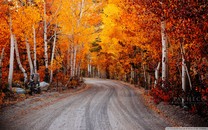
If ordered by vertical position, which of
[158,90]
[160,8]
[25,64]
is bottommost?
[158,90]

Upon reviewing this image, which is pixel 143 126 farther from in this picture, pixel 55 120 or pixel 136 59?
pixel 136 59

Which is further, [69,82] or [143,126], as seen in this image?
[69,82]

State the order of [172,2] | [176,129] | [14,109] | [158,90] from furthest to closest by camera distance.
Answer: [158,90], [14,109], [172,2], [176,129]

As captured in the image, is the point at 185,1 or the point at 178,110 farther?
the point at 178,110

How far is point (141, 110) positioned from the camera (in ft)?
43.5

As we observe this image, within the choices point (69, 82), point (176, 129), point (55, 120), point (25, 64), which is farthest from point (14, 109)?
point (25, 64)

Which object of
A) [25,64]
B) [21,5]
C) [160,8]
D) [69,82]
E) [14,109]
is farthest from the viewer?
[25,64]

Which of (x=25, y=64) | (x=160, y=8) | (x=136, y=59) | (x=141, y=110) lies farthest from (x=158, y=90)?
(x=25, y=64)

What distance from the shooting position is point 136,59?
88.3ft

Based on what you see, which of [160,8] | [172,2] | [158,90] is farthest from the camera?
[158,90]

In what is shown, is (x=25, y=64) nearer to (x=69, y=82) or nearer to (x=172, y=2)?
(x=69, y=82)

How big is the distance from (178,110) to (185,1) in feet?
18.1

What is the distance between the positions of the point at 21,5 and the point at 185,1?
13800 mm

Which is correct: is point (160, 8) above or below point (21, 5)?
below
